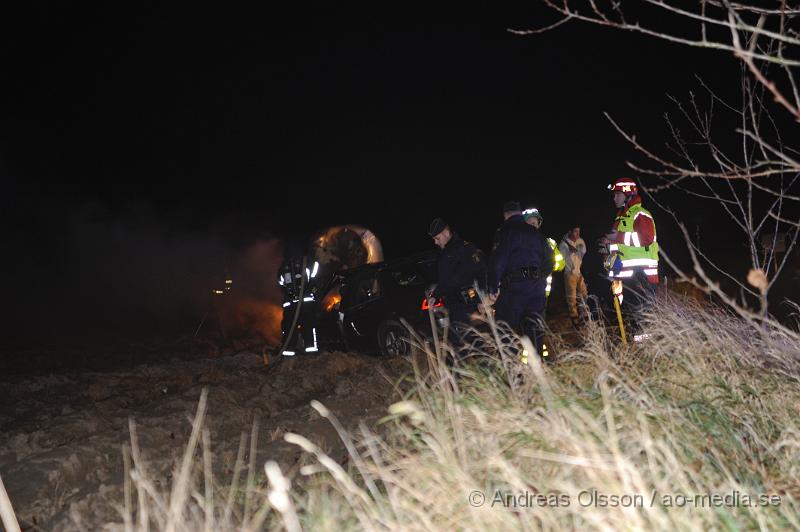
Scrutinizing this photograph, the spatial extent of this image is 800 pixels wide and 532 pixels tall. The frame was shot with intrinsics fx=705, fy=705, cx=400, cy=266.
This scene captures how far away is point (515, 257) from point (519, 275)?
16 cm

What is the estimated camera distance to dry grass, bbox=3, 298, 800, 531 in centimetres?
262

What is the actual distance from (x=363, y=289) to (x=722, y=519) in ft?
23.9

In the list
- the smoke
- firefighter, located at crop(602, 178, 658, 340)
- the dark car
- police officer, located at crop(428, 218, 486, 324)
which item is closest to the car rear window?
the dark car

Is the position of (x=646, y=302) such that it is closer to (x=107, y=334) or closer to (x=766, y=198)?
(x=107, y=334)

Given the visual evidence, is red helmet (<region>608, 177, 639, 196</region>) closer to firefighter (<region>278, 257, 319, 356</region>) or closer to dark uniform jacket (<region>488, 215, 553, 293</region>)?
dark uniform jacket (<region>488, 215, 553, 293</region>)

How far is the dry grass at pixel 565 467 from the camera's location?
262 centimetres

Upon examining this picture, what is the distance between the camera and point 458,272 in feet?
22.8

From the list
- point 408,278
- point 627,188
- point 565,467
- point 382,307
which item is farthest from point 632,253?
point 565,467

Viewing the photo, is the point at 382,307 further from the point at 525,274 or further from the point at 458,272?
the point at 525,274

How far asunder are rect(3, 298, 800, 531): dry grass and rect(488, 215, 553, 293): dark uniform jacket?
1.75 meters

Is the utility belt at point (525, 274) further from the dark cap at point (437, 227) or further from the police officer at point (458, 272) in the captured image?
the dark cap at point (437, 227)

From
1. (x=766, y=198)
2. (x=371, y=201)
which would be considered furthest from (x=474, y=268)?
(x=371, y=201)

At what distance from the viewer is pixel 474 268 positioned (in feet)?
22.8

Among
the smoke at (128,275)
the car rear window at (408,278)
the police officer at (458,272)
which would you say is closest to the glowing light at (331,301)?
the car rear window at (408,278)
